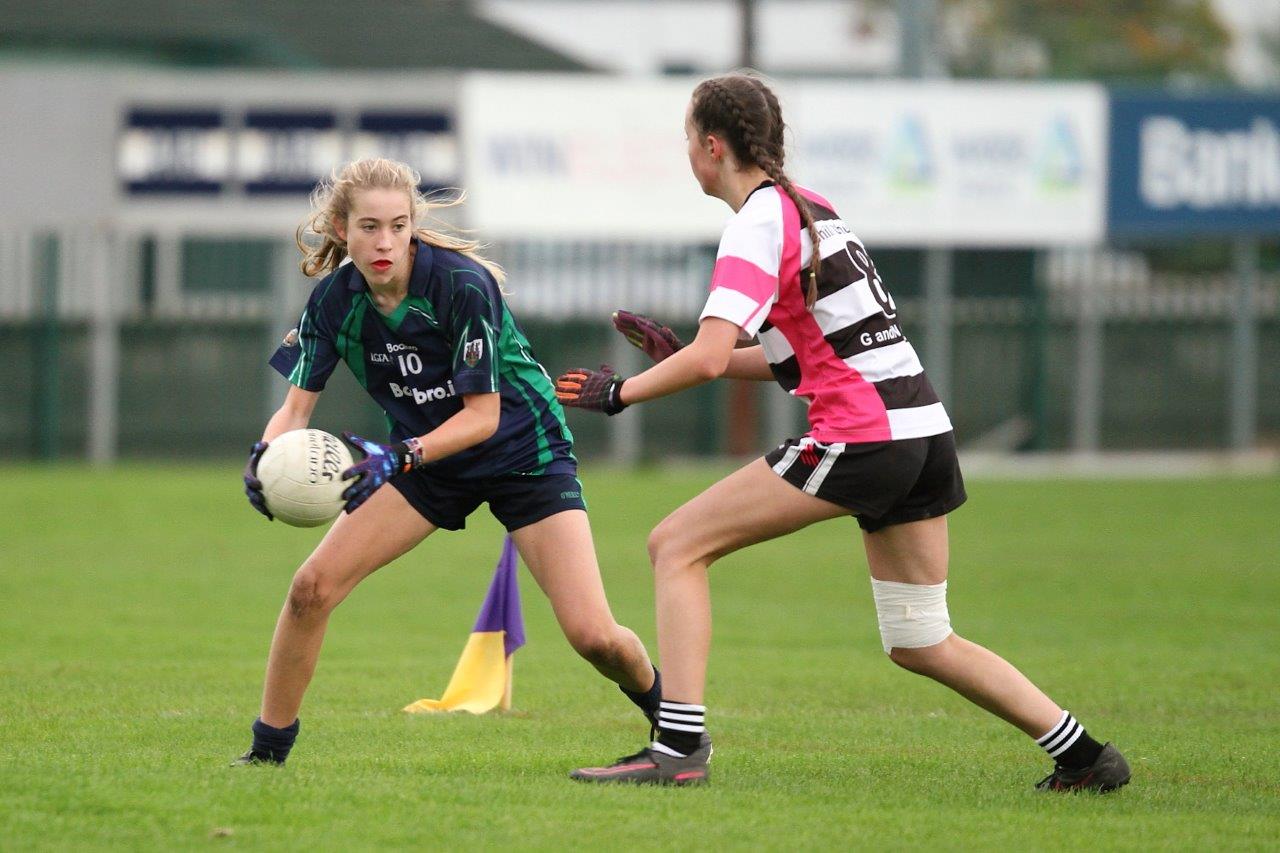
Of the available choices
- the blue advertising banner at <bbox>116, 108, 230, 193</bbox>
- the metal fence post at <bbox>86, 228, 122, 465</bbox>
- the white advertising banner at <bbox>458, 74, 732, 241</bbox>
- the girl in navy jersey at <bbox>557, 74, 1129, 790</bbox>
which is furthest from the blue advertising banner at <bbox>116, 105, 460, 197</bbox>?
the girl in navy jersey at <bbox>557, 74, 1129, 790</bbox>

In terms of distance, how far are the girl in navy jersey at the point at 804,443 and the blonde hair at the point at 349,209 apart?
2.07ft

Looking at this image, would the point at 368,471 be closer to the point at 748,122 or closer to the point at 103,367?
the point at 748,122

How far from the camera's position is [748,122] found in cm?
595

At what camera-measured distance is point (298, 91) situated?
2334cm

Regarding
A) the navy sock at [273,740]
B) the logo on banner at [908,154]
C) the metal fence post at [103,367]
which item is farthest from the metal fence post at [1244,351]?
the navy sock at [273,740]

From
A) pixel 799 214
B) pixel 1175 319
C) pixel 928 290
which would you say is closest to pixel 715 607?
pixel 799 214

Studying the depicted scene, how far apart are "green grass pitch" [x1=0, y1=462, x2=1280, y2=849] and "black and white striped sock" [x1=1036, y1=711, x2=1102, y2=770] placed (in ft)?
0.44

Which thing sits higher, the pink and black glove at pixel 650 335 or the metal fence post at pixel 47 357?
the pink and black glove at pixel 650 335

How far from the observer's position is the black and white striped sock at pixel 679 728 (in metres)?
5.93

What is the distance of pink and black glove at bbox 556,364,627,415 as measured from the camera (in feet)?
19.4

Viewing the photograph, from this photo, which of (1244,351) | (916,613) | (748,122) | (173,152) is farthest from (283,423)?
(1244,351)

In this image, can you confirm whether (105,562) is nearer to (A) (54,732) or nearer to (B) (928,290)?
(A) (54,732)

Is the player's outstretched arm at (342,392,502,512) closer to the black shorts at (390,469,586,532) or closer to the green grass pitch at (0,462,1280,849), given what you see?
the black shorts at (390,469,586,532)

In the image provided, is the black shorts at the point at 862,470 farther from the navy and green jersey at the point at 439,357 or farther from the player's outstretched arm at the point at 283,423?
the player's outstretched arm at the point at 283,423
